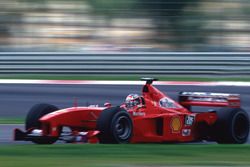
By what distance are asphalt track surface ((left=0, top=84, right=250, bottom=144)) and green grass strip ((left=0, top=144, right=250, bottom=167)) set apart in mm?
5622

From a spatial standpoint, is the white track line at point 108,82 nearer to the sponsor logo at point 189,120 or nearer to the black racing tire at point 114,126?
the sponsor logo at point 189,120

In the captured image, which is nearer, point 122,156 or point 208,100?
point 122,156

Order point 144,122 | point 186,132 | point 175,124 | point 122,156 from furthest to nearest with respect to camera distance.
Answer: point 186,132, point 175,124, point 144,122, point 122,156

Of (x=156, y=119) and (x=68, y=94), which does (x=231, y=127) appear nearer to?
(x=156, y=119)

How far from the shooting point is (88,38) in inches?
965

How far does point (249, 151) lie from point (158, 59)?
10.7m

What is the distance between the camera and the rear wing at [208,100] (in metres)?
11.1

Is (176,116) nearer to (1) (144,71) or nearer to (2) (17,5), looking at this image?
(1) (144,71)

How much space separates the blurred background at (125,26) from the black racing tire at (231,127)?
11614mm

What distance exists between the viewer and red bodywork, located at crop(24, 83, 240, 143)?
990cm

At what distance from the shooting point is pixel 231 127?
10.7 m

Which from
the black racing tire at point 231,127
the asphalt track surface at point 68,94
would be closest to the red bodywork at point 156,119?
the black racing tire at point 231,127

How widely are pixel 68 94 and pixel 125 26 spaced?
7965 mm

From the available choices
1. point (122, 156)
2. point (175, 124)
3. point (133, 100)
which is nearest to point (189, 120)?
point (175, 124)
